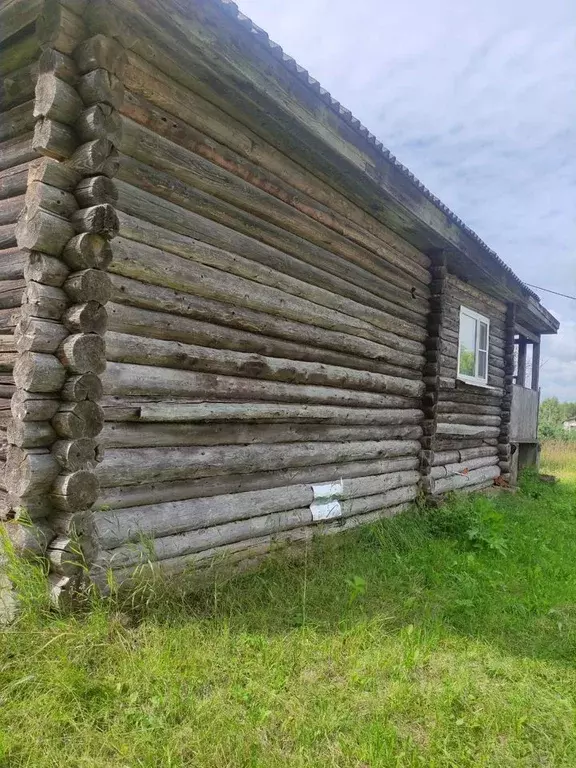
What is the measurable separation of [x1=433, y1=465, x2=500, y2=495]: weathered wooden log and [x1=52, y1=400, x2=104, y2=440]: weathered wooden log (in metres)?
6.26

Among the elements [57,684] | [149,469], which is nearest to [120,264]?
[149,469]

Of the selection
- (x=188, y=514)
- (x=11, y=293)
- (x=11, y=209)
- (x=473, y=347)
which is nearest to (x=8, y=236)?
(x=11, y=209)

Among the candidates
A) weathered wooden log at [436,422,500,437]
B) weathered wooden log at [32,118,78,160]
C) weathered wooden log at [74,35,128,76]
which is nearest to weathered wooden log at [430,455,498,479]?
weathered wooden log at [436,422,500,437]

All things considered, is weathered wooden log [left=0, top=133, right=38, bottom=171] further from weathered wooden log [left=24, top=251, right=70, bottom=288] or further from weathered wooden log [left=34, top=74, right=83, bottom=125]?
weathered wooden log [left=24, top=251, right=70, bottom=288]

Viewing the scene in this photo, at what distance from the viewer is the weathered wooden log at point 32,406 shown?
3334 mm

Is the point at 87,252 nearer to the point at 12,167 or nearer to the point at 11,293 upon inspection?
the point at 11,293

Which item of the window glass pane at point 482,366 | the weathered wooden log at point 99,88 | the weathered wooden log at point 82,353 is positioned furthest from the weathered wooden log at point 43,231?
the window glass pane at point 482,366

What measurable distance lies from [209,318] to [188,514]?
159cm

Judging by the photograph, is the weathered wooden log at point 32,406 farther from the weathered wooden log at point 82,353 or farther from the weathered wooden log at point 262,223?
the weathered wooden log at point 262,223

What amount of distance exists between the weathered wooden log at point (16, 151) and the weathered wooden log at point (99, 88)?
0.55m

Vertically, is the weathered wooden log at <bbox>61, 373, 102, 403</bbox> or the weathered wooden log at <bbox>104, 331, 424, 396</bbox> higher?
the weathered wooden log at <bbox>104, 331, 424, 396</bbox>

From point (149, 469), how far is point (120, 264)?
58.6 inches

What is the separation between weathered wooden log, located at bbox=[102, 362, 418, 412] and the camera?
3915 mm

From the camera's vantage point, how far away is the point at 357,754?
2695mm
